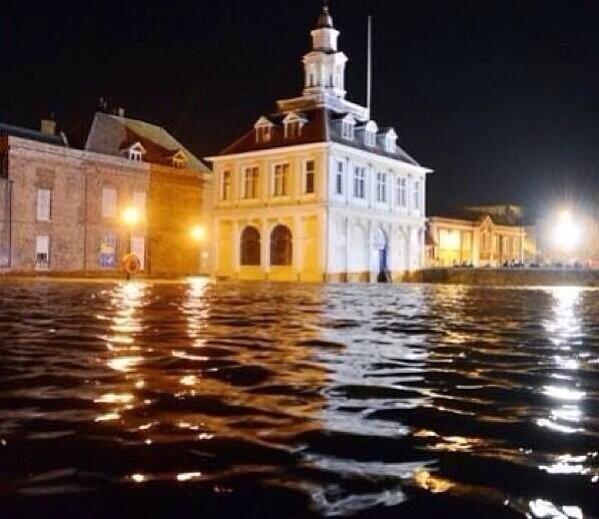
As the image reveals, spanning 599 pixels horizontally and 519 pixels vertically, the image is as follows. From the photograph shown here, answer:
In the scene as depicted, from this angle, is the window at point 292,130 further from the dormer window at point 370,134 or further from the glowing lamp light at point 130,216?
the glowing lamp light at point 130,216

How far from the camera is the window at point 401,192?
58469 millimetres

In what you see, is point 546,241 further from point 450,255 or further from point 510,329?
point 510,329

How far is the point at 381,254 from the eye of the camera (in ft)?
187

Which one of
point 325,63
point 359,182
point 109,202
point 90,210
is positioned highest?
point 325,63

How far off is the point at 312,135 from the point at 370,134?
5.89m

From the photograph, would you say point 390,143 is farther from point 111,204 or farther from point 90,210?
point 90,210

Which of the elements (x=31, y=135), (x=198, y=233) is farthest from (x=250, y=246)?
(x=31, y=135)

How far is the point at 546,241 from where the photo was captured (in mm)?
104312

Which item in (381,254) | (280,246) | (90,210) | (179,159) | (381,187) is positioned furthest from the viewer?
(179,159)

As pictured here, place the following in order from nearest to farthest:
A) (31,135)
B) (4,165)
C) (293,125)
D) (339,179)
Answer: (4,165), (31,135), (339,179), (293,125)

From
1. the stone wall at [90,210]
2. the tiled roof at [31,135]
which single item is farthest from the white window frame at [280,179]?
the tiled roof at [31,135]

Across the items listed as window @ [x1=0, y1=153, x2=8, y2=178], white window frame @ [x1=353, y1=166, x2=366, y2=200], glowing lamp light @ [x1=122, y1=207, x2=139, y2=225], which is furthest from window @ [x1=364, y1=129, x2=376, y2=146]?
window @ [x1=0, y1=153, x2=8, y2=178]

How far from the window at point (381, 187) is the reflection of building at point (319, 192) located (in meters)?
0.08

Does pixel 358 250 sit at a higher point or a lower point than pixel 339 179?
lower
